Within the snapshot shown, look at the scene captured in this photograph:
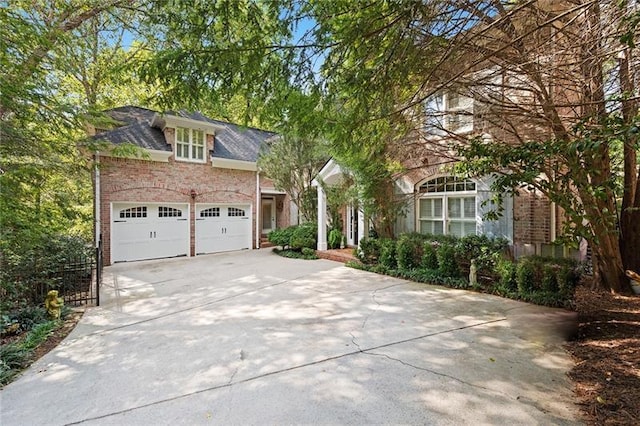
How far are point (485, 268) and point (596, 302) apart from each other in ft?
7.35

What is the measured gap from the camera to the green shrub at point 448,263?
7973mm

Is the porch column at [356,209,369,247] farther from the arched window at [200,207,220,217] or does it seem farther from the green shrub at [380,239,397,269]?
the arched window at [200,207,220,217]

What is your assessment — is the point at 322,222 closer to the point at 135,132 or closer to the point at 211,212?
the point at 211,212

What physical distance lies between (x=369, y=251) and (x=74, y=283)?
800 centimetres

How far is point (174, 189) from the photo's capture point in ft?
40.5

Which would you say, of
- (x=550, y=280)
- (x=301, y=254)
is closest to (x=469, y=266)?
(x=550, y=280)

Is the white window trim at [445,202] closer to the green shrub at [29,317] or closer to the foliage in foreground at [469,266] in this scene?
the foliage in foreground at [469,266]

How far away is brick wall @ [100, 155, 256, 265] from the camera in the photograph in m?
10.8

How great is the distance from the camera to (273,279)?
8578mm

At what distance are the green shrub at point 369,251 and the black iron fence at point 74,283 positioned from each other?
24.1 ft

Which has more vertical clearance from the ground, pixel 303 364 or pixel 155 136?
pixel 155 136

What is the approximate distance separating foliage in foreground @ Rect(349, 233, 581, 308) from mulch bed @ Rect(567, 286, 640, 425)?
0.61m

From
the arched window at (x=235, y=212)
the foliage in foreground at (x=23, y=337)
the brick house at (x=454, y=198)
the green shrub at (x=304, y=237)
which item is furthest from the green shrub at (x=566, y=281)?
the arched window at (x=235, y=212)

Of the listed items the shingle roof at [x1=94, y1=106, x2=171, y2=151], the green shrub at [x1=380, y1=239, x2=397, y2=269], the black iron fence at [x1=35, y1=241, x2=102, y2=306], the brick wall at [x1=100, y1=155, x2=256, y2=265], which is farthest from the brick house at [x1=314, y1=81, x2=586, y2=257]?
the black iron fence at [x1=35, y1=241, x2=102, y2=306]
